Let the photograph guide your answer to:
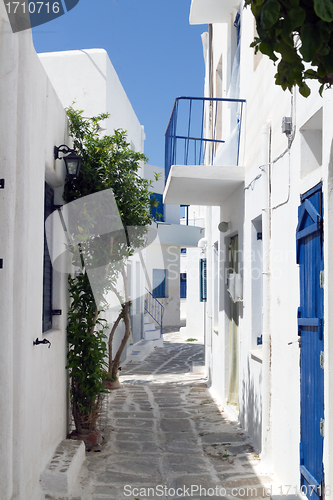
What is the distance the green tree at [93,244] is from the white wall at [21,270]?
108 cm

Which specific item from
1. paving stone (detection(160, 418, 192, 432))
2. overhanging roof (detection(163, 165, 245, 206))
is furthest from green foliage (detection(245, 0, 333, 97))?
paving stone (detection(160, 418, 192, 432))

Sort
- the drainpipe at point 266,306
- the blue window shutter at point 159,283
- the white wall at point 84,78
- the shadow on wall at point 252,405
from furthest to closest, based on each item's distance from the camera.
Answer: the blue window shutter at point 159,283
the white wall at point 84,78
the shadow on wall at point 252,405
the drainpipe at point 266,306

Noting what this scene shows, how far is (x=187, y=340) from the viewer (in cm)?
1711

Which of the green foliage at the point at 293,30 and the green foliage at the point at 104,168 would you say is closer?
the green foliage at the point at 293,30

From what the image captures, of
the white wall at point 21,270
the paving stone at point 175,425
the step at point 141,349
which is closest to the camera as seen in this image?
the white wall at point 21,270

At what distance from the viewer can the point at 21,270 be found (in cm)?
354

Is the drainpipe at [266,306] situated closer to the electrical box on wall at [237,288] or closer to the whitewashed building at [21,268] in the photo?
the electrical box on wall at [237,288]

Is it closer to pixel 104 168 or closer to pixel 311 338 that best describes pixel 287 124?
pixel 311 338

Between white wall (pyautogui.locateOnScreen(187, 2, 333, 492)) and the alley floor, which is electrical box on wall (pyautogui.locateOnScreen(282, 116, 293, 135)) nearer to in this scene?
white wall (pyautogui.locateOnScreen(187, 2, 333, 492))

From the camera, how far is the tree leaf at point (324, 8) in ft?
4.47

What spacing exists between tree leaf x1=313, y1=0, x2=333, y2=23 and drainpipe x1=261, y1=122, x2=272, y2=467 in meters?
3.51

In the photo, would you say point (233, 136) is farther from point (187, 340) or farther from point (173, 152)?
point (187, 340)

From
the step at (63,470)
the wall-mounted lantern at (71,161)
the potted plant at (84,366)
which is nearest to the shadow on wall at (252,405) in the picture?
the potted plant at (84,366)

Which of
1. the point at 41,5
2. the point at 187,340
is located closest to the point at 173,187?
the point at 41,5
